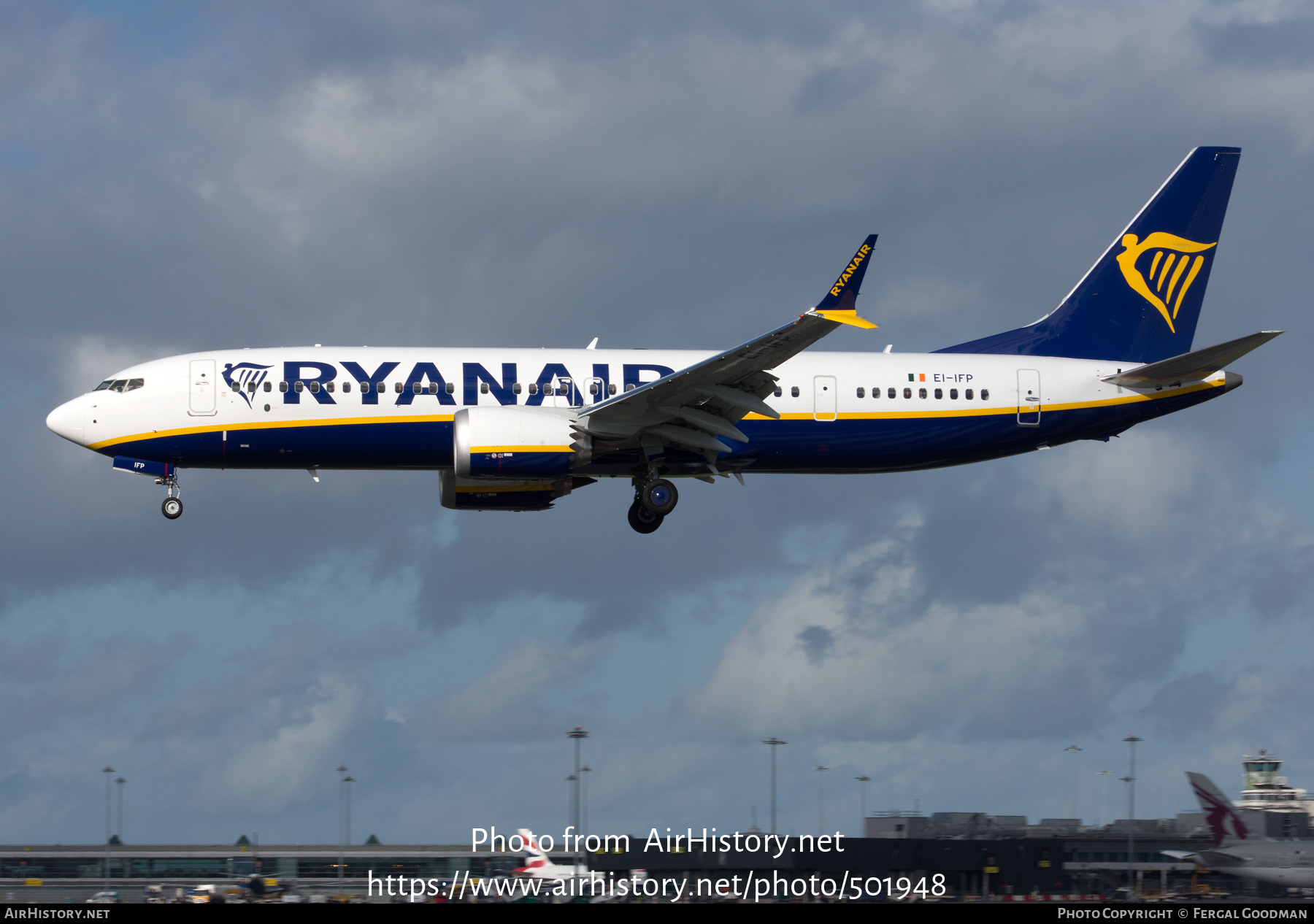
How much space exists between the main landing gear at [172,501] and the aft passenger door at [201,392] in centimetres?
211

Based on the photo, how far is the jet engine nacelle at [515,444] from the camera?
117 feet

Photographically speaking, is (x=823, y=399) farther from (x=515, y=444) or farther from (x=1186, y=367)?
(x=1186, y=367)

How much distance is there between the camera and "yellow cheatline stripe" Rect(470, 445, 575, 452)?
35594 mm

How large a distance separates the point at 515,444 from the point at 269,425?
258 inches

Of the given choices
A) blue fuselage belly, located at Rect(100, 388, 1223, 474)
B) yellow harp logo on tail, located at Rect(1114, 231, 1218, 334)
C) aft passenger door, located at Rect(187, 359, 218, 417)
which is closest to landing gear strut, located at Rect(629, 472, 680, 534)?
blue fuselage belly, located at Rect(100, 388, 1223, 474)

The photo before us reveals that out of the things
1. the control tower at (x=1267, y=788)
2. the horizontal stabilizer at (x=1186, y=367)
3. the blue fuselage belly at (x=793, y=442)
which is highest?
the horizontal stabilizer at (x=1186, y=367)

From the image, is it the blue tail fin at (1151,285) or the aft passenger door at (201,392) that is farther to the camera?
the blue tail fin at (1151,285)

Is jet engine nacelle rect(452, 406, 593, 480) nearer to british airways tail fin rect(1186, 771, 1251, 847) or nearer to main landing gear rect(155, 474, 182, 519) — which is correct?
main landing gear rect(155, 474, 182, 519)

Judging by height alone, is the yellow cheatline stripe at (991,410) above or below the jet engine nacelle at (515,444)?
above

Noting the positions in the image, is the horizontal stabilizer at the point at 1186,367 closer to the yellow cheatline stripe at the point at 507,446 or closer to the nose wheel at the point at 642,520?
the yellow cheatline stripe at the point at 507,446

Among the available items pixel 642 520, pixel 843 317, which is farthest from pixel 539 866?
pixel 843 317

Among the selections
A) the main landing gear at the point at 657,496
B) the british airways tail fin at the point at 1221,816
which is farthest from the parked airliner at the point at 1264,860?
the main landing gear at the point at 657,496

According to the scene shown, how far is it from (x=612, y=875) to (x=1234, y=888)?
79.8 feet

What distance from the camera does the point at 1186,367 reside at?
3978cm
